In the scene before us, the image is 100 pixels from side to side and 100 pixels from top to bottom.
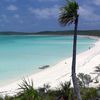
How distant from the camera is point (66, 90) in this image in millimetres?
11484

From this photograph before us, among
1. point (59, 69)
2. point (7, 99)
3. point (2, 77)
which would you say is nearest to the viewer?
point (7, 99)

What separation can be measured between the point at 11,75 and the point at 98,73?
848cm

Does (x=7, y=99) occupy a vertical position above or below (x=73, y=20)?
below

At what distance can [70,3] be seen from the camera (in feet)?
34.6

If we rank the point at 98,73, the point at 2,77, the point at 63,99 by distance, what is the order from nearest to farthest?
the point at 63,99 → the point at 98,73 → the point at 2,77

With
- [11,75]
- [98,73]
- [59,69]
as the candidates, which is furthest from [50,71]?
[98,73]

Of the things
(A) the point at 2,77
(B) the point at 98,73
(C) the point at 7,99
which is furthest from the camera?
(A) the point at 2,77

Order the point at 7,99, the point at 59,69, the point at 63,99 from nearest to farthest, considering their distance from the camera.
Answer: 1. the point at 63,99
2. the point at 7,99
3. the point at 59,69

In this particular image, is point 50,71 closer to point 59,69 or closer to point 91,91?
point 59,69

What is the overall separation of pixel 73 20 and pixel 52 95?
4.07 metres

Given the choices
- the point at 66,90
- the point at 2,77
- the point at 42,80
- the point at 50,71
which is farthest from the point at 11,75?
the point at 66,90

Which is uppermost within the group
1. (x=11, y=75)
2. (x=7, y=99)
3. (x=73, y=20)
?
(x=73, y=20)

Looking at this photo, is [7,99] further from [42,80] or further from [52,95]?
[42,80]

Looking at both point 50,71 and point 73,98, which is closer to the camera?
point 73,98
